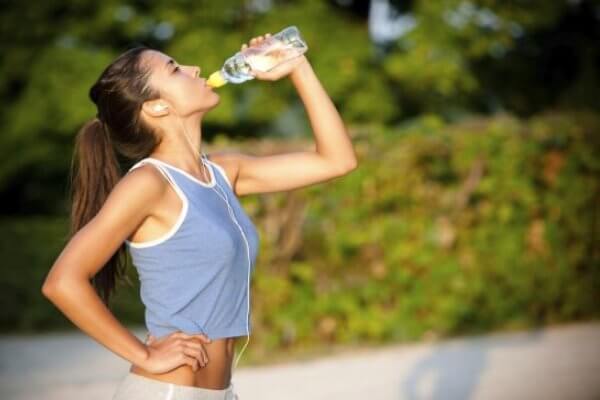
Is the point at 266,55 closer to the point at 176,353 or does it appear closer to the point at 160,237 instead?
the point at 160,237

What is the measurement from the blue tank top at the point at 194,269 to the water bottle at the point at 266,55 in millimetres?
698

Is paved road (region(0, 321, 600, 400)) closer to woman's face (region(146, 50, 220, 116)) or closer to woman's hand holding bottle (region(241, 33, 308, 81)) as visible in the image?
woman's hand holding bottle (region(241, 33, 308, 81))

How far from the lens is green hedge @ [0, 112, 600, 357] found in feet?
32.9

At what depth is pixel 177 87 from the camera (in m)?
3.42

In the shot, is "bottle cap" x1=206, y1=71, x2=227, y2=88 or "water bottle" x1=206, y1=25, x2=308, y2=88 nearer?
"bottle cap" x1=206, y1=71, x2=227, y2=88

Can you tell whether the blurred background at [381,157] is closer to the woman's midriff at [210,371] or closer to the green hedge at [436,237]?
the green hedge at [436,237]

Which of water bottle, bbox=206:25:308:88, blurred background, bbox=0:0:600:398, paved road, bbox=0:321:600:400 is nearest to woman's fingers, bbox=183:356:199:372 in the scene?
water bottle, bbox=206:25:308:88

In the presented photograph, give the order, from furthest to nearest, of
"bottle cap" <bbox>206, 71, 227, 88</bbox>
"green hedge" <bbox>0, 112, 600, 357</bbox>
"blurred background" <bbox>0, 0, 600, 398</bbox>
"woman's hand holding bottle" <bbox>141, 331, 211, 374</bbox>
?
"blurred background" <bbox>0, 0, 600, 398</bbox>
"green hedge" <bbox>0, 112, 600, 357</bbox>
"bottle cap" <bbox>206, 71, 227, 88</bbox>
"woman's hand holding bottle" <bbox>141, 331, 211, 374</bbox>

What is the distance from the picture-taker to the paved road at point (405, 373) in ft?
26.0

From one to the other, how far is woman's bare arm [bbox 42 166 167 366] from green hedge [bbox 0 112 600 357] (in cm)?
642

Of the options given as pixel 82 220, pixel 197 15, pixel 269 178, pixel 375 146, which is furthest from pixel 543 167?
pixel 82 220

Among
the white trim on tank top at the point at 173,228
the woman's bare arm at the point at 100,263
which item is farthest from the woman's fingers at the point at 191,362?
the white trim on tank top at the point at 173,228

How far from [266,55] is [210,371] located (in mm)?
1205

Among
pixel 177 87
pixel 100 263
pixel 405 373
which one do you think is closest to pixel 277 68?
pixel 177 87
